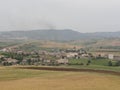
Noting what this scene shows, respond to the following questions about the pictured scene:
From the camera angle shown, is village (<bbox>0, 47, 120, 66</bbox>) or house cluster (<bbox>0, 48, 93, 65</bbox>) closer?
village (<bbox>0, 47, 120, 66</bbox>)

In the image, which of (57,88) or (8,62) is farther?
(8,62)

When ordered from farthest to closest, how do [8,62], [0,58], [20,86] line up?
[0,58] → [8,62] → [20,86]

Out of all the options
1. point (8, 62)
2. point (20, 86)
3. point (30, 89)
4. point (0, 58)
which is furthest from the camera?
point (0, 58)

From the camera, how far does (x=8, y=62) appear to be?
127625 millimetres

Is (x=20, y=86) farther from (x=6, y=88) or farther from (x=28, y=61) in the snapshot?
(x=28, y=61)

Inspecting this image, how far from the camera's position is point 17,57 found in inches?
5723

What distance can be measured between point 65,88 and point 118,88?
28.4ft

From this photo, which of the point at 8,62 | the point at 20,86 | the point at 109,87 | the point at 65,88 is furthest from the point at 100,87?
the point at 8,62

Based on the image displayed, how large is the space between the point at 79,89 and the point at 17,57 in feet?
319

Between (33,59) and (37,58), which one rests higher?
(37,58)

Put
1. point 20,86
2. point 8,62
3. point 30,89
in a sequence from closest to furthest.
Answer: point 30,89 → point 20,86 → point 8,62

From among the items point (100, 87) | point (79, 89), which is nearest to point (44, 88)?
point (79, 89)

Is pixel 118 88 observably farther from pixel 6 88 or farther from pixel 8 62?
pixel 8 62

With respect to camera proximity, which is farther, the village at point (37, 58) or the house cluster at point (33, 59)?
the house cluster at point (33, 59)
